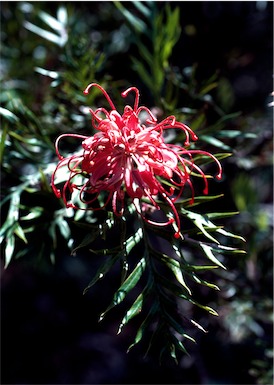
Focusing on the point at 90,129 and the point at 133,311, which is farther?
the point at 90,129

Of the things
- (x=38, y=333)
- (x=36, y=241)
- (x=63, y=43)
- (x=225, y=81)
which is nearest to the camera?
(x=36, y=241)

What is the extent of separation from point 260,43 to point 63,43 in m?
0.56

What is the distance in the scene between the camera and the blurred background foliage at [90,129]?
2.71 feet

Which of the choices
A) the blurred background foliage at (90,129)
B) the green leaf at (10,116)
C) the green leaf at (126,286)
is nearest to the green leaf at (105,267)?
the green leaf at (126,286)

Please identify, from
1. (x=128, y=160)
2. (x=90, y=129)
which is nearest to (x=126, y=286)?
(x=128, y=160)

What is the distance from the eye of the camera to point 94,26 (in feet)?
4.37

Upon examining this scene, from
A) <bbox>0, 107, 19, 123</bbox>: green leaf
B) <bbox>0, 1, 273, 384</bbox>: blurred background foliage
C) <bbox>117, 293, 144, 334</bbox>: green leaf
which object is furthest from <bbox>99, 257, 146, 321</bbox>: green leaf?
<bbox>0, 107, 19, 123</bbox>: green leaf

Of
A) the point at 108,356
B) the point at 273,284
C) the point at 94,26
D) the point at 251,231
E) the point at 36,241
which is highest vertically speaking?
the point at 94,26

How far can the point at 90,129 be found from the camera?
0.87 m

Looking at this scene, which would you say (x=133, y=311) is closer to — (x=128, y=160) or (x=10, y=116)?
(x=128, y=160)

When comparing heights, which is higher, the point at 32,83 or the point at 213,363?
the point at 32,83

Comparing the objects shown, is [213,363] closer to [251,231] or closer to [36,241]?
[251,231]

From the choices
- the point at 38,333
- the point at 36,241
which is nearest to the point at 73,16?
the point at 36,241

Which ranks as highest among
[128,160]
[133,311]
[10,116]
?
[10,116]
